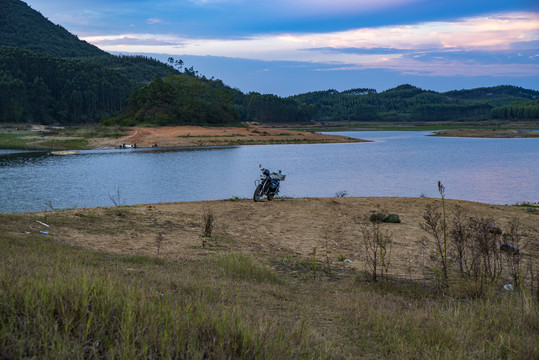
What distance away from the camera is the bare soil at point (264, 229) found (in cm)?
873

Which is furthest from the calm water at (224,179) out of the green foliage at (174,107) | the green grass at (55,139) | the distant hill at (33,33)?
the distant hill at (33,33)

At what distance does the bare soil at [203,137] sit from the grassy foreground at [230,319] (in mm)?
50749

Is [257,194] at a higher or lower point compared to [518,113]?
lower

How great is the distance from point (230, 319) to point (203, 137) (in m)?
63.0

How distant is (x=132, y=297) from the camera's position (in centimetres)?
380

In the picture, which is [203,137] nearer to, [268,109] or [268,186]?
[268,186]

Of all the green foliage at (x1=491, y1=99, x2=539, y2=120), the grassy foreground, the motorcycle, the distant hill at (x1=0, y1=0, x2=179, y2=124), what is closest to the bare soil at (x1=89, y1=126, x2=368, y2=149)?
the distant hill at (x1=0, y1=0, x2=179, y2=124)

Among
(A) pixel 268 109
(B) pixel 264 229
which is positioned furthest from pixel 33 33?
(B) pixel 264 229

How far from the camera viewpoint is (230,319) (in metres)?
3.62

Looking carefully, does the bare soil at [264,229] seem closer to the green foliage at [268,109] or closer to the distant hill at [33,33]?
the green foliage at [268,109]

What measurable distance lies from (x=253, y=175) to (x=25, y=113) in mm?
70721

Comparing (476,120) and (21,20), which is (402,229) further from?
(21,20)

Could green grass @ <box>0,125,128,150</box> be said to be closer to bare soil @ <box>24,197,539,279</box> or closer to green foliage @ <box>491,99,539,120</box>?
bare soil @ <box>24,197,539,279</box>

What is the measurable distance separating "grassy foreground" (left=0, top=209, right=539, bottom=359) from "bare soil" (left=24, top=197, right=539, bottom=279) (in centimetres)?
198
